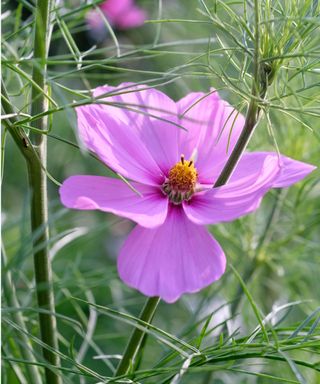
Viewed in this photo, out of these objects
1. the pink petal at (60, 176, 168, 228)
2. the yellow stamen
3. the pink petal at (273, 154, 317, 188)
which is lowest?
the pink petal at (60, 176, 168, 228)

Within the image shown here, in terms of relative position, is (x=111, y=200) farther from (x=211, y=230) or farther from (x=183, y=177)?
(x=211, y=230)

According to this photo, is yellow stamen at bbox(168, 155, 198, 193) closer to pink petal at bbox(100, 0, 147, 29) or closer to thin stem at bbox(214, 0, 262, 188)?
thin stem at bbox(214, 0, 262, 188)

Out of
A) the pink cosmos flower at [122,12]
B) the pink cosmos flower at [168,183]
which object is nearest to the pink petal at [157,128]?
the pink cosmos flower at [168,183]

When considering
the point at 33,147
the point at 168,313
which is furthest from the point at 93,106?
the point at 168,313

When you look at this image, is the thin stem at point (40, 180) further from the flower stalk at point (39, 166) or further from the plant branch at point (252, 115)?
the plant branch at point (252, 115)

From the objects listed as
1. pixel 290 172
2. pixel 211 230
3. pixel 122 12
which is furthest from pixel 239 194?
pixel 122 12

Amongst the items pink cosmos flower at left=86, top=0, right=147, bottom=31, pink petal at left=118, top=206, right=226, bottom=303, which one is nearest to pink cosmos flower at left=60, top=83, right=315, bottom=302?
pink petal at left=118, top=206, right=226, bottom=303
